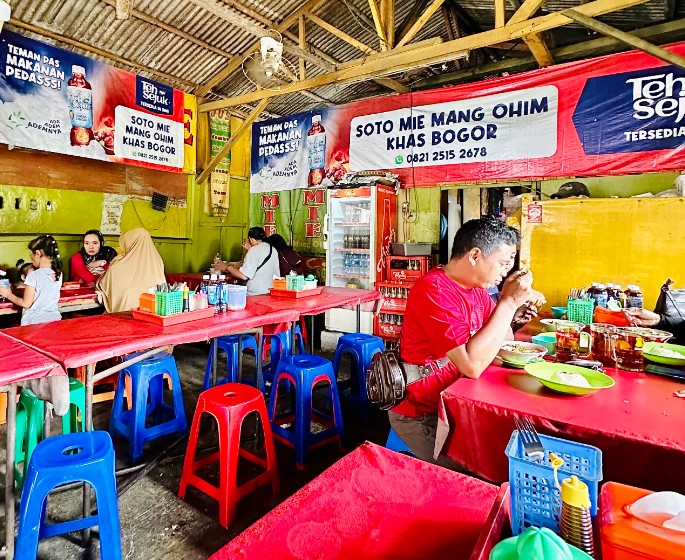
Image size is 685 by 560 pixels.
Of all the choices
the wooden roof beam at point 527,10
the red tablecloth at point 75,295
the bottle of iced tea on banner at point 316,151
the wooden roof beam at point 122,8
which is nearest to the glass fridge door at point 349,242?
the bottle of iced tea on banner at point 316,151

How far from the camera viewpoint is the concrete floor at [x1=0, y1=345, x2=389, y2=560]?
7.05 feet

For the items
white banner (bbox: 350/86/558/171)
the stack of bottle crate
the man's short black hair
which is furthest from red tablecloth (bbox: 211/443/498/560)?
the stack of bottle crate

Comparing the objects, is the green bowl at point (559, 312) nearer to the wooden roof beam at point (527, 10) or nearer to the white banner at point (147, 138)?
the wooden roof beam at point (527, 10)

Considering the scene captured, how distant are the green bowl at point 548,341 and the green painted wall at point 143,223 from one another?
6198 mm

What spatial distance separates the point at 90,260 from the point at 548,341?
213 inches

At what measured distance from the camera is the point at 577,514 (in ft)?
2.41

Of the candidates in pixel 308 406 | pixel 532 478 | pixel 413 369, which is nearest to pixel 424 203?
pixel 308 406

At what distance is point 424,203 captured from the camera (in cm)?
681

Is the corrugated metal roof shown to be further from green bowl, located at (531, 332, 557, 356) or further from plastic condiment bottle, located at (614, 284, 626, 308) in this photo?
green bowl, located at (531, 332, 557, 356)

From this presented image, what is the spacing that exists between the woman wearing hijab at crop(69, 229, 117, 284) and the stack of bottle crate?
3.76m

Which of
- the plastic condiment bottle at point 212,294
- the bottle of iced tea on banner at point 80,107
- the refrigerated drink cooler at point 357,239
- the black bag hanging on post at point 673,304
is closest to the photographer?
the black bag hanging on post at point 673,304

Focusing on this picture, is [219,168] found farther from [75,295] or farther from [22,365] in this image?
[22,365]

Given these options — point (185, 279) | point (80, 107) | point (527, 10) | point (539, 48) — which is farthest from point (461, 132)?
point (80, 107)

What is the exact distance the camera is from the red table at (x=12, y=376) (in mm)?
1861
